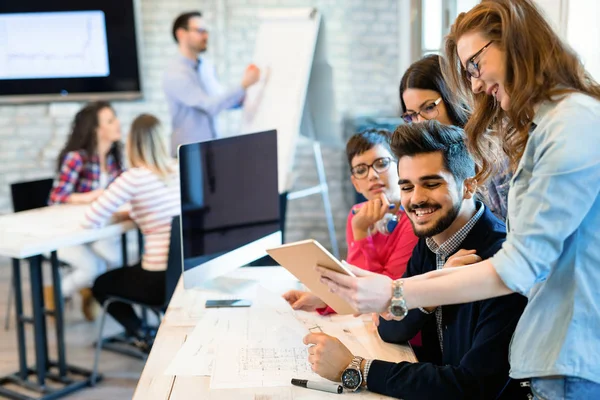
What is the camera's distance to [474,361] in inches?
53.2

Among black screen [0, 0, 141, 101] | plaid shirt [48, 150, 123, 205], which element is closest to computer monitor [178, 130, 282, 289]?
plaid shirt [48, 150, 123, 205]

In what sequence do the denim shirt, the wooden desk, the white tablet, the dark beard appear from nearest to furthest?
the denim shirt → the white tablet → the wooden desk → the dark beard

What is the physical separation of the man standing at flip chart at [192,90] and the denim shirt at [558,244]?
3.27 m

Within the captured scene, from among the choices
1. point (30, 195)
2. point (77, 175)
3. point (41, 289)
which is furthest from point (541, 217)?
A: point (30, 195)

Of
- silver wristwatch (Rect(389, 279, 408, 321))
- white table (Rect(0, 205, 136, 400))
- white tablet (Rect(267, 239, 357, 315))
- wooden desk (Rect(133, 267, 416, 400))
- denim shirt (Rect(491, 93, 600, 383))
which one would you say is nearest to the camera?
denim shirt (Rect(491, 93, 600, 383))

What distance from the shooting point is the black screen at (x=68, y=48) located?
509 cm

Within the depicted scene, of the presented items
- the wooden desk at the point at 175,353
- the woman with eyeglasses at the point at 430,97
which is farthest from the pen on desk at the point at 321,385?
the woman with eyeglasses at the point at 430,97

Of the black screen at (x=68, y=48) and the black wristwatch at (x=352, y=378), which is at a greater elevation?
the black screen at (x=68, y=48)

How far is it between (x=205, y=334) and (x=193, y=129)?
279 cm

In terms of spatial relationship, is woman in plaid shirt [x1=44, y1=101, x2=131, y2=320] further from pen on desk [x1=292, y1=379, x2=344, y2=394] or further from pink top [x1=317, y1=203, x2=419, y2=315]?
pen on desk [x1=292, y1=379, x2=344, y2=394]

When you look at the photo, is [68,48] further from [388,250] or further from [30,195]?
[388,250]

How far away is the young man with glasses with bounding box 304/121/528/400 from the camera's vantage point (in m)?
1.35

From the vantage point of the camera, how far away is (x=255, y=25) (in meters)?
5.21

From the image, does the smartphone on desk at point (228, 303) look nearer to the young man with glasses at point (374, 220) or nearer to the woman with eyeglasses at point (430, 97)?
the young man with glasses at point (374, 220)
